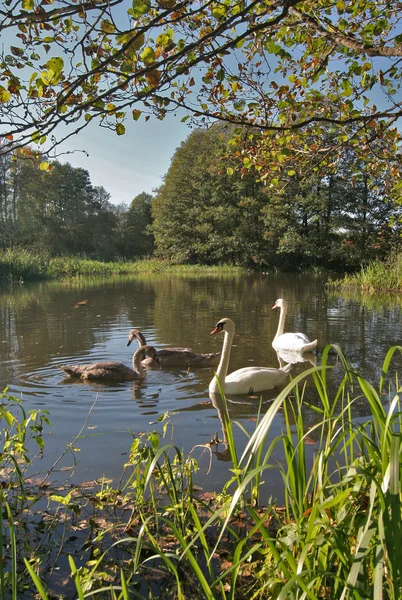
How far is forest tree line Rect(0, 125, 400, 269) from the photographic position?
40656 mm

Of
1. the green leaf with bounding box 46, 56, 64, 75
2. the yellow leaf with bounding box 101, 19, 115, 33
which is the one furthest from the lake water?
the yellow leaf with bounding box 101, 19, 115, 33

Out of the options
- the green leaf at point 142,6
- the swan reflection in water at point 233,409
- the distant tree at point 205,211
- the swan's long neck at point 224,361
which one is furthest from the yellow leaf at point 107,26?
the distant tree at point 205,211

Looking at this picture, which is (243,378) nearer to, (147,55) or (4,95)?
(147,55)

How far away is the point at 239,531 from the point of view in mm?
3275

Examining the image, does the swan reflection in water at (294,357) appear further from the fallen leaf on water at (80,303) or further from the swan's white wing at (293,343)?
the fallen leaf on water at (80,303)

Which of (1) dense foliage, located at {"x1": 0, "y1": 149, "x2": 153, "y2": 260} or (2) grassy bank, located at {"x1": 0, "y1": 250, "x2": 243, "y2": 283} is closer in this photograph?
(2) grassy bank, located at {"x1": 0, "y1": 250, "x2": 243, "y2": 283}

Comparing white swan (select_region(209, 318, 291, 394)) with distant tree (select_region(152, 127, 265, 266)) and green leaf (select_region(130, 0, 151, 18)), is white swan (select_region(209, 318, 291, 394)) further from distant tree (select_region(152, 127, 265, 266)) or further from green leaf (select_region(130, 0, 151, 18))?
distant tree (select_region(152, 127, 265, 266))

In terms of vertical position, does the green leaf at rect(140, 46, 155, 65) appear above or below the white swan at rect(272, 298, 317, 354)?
above

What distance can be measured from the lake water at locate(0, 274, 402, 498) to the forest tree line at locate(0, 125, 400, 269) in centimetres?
1748

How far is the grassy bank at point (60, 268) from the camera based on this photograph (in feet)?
101

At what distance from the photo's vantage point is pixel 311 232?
42469mm

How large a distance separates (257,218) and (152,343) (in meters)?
37.7

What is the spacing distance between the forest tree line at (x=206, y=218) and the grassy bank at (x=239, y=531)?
29.8 metres

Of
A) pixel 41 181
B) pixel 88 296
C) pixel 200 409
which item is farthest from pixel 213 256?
pixel 200 409
